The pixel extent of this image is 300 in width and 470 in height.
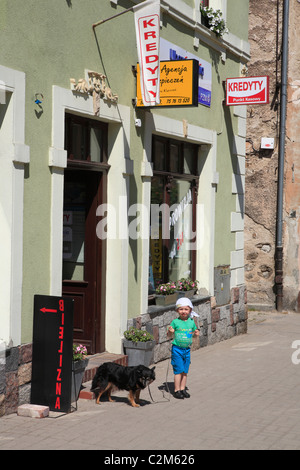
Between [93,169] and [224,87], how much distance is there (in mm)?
4413

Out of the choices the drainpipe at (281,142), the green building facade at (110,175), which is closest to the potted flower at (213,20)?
the green building facade at (110,175)

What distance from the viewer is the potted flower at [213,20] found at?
39.5ft

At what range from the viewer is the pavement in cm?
661

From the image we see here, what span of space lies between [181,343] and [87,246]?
2.02 m

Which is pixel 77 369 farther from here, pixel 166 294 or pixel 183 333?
pixel 166 294

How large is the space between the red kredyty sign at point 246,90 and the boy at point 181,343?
4997mm

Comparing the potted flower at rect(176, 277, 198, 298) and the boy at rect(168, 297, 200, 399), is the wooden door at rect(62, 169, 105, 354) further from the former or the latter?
the potted flower at rect(176, 277, 198, 298)

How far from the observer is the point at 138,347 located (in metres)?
9.47

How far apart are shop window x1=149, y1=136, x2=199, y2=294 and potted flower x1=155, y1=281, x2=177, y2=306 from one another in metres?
0.12

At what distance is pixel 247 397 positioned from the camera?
869 cm

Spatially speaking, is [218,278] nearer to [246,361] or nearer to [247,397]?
[246,361]

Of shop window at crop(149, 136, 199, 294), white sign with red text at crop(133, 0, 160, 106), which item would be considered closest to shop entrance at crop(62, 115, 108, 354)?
white sign with red text at crop(133, 0, 160, 106)

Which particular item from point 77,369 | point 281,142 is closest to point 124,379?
point 77,369
